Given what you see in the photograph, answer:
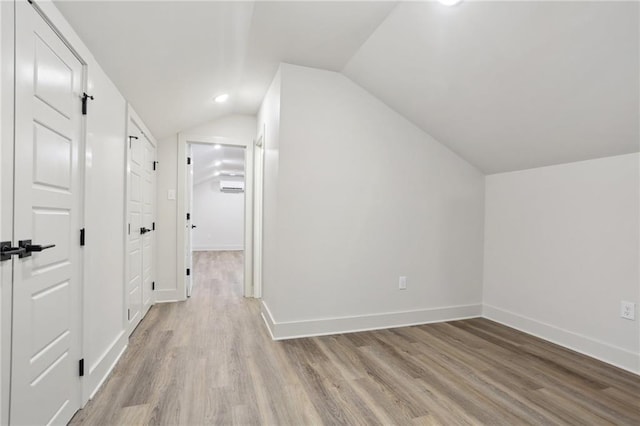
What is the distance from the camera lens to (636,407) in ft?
5.96

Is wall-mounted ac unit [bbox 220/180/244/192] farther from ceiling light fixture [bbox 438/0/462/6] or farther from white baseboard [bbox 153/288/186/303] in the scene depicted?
ceiling light fixture [bbox 438/0/462/6]

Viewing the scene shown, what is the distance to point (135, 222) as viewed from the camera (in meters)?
2.96

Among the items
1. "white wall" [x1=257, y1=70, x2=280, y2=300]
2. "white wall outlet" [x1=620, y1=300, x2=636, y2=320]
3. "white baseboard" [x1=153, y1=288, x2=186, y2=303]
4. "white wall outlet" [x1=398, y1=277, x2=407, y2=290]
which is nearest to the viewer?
"white wall outlet" [x1=620, y1=300, x2=636, y2=320]

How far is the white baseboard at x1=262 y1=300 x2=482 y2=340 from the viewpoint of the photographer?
2.79 meters

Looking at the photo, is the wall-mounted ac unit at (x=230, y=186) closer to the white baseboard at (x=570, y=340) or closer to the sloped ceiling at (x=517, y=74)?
the sloped ceiling at (x=517, y=74)

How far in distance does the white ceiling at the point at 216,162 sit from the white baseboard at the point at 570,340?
422 cm

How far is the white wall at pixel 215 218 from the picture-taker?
32.7 ft

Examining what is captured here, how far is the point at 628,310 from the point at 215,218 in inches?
383

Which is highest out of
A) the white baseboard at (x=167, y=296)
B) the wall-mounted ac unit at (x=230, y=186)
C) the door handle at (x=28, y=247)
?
the wall-mounted ac unit at (x=230, y=186)

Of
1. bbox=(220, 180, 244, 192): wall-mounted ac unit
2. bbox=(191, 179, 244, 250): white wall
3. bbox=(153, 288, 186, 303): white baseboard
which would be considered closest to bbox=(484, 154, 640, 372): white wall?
bbox=(153, 288, 186, 303): white baseboard

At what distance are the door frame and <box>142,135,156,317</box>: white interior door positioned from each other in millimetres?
302

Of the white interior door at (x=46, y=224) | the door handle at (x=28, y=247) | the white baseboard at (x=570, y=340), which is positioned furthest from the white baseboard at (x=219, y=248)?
the door handle at (x=28, y=247)

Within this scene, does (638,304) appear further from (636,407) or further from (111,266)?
(111,266)

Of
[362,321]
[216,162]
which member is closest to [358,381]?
[362,321]
